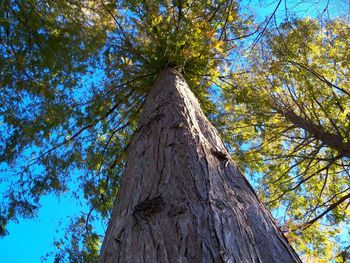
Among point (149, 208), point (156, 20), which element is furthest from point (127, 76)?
point (149, 208)

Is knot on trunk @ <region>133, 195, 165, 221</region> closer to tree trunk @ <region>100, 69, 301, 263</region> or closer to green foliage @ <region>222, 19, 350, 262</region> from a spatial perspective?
tree trunk @ <region>100, 69, 301, 263</region>

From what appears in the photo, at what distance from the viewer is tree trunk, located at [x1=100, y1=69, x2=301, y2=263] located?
1.38 m

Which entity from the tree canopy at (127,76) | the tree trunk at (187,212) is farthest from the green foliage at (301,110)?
the tree trunk at (187,212)

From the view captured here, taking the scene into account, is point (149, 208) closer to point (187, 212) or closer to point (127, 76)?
point (187, 212)

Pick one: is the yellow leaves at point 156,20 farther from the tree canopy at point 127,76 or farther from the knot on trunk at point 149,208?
the knot on trunk at point 149,208

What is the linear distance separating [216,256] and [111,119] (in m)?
5.85

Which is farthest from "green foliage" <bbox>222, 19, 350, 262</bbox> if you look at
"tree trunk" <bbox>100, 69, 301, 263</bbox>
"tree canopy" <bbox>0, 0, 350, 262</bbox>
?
"tree trunk" <bbox>100, 69, 301, 263</bbox>

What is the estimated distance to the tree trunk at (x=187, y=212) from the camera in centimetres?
138

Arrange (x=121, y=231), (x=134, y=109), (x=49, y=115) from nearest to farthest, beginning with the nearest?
(x=121, y=231) → (x=49, y=115) → (x=134, y=109)

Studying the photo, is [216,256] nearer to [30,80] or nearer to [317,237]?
[30,80]

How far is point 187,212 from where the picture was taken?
1587 mm

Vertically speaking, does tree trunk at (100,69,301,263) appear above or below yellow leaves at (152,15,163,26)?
below

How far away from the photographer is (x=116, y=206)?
2.10 meters

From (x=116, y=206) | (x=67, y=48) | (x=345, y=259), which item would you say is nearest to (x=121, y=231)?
(x=116, y=206)
